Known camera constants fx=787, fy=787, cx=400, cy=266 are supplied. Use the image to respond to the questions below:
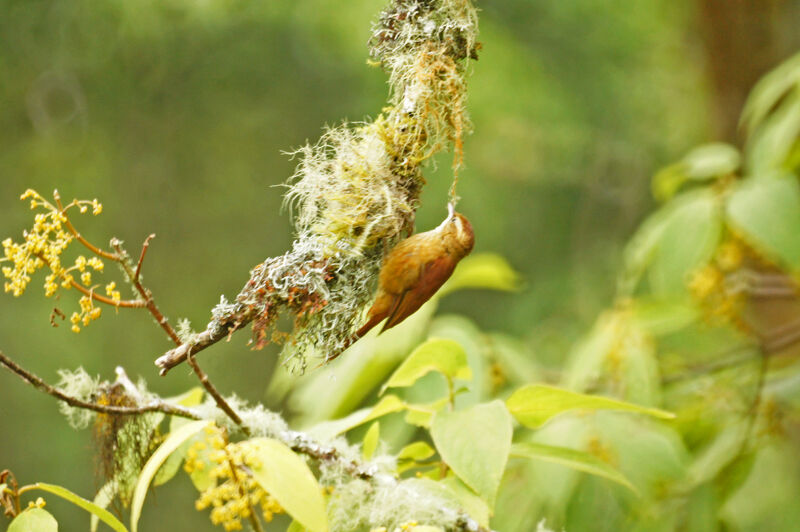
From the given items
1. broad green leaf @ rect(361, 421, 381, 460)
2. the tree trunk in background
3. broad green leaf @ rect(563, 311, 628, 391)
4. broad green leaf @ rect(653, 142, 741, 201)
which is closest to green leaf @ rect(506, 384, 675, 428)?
broad green leaf @ rect(361, 421, 381, 460)

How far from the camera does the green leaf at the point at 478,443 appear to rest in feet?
2.35

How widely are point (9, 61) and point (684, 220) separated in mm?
2442

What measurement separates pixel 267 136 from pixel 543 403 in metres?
2.53

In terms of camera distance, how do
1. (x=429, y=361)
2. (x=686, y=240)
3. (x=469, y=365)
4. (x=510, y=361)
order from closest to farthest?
(x=429, y=361)
(x=469, y=365)
(x=686, y=240)
(x=510, y=361)

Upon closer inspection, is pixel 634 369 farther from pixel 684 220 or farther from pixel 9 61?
pixel 9 61

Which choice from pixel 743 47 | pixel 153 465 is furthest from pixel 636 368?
pixel 743 47

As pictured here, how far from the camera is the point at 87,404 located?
2.21 feet

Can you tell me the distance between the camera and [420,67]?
71cm

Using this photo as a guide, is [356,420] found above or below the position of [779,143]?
below

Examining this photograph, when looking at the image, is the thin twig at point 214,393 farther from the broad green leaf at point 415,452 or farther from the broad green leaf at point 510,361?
the broad green leaf at point 510,361

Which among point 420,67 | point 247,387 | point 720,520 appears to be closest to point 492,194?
point 247,387

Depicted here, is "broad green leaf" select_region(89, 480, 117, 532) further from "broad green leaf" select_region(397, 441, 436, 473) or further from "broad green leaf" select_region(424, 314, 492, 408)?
"broad green leaf" select_region(424, 314, 492, 408)

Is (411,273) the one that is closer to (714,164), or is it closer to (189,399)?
(189,399)

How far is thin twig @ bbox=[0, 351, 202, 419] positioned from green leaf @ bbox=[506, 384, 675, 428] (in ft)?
1.10
